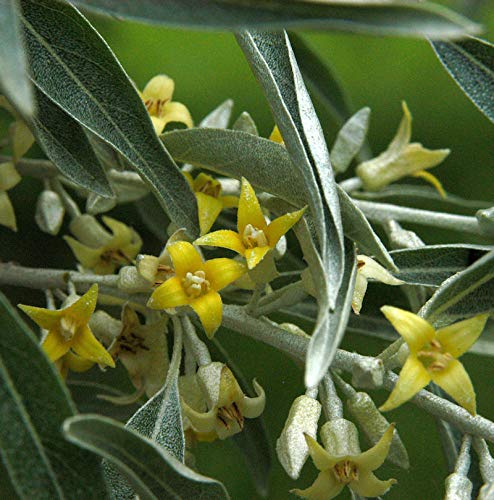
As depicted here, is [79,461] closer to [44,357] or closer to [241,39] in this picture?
[44,357]

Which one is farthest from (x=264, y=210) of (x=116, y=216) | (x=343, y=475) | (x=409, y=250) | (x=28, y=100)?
(x=116, y=216)

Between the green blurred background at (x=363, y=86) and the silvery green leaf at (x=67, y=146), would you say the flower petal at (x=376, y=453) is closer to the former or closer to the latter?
the silvery green leaf at (x=67, y=146)

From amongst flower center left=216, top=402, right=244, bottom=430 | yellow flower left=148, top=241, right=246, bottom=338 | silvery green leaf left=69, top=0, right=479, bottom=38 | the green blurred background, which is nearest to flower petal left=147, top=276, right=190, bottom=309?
yellow flower left=148, top=241, right=246, bottom=338

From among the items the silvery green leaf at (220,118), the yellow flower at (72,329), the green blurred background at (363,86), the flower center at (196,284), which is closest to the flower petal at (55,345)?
the yellow flower at (72,329)

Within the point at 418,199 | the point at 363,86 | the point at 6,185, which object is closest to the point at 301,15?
the point at 6,185

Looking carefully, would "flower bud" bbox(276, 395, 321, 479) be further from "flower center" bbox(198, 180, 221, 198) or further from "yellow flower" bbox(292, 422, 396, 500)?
"flower center" bbox(198, 180, 221, 198)

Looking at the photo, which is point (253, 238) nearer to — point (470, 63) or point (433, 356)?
point (433, 356)
